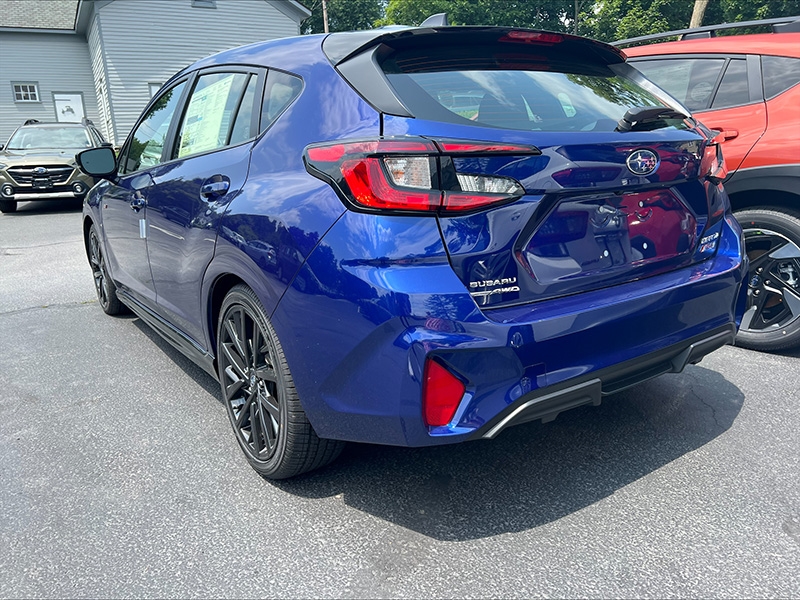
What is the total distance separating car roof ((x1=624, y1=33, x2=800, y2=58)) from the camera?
390 cm

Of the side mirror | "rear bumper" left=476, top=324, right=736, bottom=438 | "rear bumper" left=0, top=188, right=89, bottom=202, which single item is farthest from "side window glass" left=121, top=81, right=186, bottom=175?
"rear bumper" left=0, top=188, right=89, bottom=202

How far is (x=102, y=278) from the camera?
527 cm

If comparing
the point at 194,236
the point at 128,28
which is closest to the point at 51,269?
the point at 194,236

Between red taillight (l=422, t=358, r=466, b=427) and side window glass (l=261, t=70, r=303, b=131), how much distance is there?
1.22m

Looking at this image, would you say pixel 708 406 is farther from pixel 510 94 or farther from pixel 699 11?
pixel 699 11

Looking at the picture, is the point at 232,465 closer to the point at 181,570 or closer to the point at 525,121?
the point at 181,570

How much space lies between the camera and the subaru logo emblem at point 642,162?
7.52ft

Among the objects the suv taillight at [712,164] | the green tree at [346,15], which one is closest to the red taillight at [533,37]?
the suv taillight at [712,164]

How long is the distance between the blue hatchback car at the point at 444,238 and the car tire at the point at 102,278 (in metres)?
2.37

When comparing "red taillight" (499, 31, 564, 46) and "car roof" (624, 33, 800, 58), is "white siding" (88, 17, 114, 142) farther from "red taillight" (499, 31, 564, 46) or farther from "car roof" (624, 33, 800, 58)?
"red taillight" (499, 31, 564, 46)

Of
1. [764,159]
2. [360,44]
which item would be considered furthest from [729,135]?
[360,44]

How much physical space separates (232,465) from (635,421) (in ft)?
6.01

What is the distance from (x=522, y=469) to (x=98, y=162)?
3158mm

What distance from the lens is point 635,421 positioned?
10.1 ft
